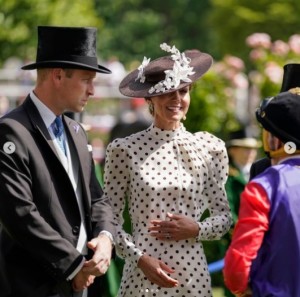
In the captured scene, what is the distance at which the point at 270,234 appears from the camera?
6078 mm

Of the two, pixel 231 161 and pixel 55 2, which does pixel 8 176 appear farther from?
pixel 55 2

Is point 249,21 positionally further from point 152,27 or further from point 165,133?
point 165,133

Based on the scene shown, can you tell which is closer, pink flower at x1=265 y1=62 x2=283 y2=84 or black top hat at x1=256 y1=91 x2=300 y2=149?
black top hat at x1=256 y1=91 x2=300 y2=149

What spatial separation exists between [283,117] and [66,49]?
1202mm

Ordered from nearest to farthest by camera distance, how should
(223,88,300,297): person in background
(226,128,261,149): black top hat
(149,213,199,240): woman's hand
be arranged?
(223,88,300,297): person in background → (149,213,199,240): woman's hand → (226,128,261,149): black top hat

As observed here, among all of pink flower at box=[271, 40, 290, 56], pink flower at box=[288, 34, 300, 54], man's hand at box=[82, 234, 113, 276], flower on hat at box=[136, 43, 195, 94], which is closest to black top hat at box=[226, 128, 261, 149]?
pink flower at box=[288, 34, 300, 54]

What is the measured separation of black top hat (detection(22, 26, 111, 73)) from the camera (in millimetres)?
6734

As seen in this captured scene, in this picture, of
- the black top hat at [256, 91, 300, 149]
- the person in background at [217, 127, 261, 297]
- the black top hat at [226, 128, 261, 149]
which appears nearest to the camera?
the black top hat at [256, 91, 300, 149]

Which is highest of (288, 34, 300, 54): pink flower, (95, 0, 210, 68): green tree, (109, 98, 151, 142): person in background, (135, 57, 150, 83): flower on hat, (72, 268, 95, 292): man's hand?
(135, 57, 150, 83): flower on hat

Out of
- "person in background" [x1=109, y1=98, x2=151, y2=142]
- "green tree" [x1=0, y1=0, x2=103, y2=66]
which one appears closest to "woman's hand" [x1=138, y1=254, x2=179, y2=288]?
"person in background" [x1=109, y1=98, x2=151, y2=142]

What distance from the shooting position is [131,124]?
712 inches

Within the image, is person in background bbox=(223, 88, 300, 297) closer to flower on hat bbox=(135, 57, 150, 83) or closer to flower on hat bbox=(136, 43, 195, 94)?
flower on hat bbox=(136, 43, 195, 94)

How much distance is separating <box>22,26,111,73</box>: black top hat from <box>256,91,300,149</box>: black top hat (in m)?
0.93

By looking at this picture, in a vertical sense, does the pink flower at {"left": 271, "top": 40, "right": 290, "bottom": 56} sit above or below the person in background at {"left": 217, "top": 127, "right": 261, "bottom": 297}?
below
